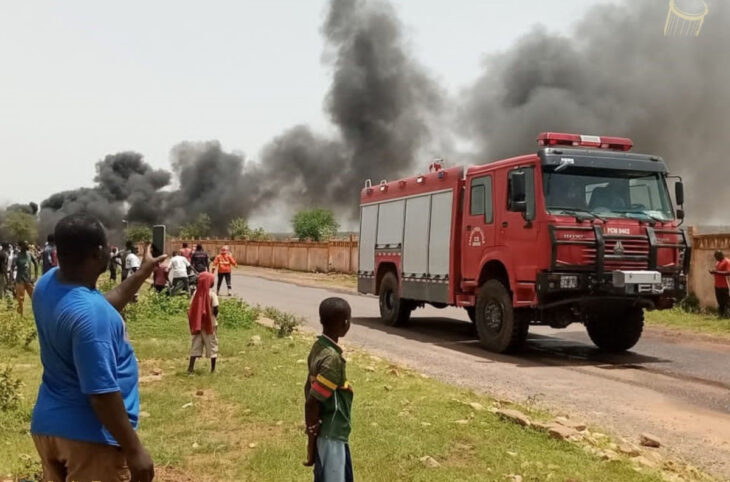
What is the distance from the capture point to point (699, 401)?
7.24 m

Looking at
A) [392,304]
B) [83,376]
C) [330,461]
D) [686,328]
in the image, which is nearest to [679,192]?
[686,328]

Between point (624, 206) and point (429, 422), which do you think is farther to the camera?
point (624, 206)

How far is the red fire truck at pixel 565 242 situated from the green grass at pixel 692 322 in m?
3.53

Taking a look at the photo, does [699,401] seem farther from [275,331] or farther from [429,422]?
[275,331]

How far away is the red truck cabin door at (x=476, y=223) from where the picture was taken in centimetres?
1055

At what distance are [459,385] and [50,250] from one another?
33.5ft

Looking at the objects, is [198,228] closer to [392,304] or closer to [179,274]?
[179,274]

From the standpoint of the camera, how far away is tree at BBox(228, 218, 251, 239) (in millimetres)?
56750

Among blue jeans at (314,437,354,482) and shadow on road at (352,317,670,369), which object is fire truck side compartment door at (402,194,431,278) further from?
blue jeans at (314,437,354,482)

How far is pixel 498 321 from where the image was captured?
34.1 feet

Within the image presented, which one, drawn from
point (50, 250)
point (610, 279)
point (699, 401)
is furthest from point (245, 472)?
point (50, 250)

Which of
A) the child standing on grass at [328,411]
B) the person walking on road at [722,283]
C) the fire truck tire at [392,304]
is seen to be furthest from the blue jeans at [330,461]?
the person walking on road at [722,283]

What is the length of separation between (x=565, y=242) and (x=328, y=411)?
20.7 feet

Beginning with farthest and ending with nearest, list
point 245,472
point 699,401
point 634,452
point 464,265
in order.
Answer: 1. point 464,265
2. point 699,401
3. point 634,452
4. point 245,472
